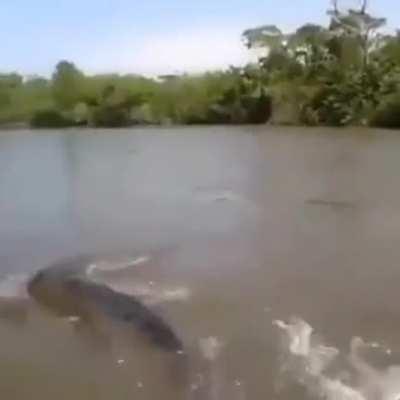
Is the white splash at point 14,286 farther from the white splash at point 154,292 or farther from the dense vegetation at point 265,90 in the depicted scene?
the dense vegetation at point 265,90

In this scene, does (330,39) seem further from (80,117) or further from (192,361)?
(192,361)

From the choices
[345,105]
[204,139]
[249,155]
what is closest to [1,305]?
[249,155]

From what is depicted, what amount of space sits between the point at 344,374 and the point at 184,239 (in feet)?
14.3

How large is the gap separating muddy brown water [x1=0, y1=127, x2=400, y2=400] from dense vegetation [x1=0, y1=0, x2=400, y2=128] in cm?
1545

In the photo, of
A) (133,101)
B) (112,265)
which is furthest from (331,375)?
(133,101)

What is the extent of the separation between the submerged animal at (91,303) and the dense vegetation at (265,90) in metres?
25.5

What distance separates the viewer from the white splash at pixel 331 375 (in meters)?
4.39

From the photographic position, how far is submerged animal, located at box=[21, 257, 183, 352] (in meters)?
5.32

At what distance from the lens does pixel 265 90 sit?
36.7 m

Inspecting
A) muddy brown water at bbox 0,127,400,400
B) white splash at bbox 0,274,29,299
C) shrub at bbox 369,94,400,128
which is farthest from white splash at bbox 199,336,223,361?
shrub at bbox 369,94,400,128

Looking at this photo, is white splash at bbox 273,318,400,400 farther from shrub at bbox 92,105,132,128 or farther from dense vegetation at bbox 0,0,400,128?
shrub at bbox 92,105,132,128

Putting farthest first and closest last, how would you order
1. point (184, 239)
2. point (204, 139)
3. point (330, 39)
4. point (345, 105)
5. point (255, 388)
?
point (330, 39) < point (345, 105) < point (204, 139) < point (184, 239) < point (255, 388)

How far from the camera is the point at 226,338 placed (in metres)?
5.29

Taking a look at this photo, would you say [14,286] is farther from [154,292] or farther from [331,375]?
[331,375]
